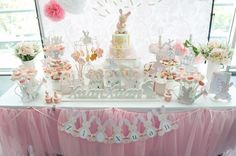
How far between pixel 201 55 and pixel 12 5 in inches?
78.4

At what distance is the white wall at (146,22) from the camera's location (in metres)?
1.99

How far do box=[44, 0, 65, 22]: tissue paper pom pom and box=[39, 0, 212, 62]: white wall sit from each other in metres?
0.12

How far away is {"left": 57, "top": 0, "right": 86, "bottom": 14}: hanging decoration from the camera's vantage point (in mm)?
1770

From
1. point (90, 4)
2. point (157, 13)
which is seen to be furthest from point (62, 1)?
point (157, 13)

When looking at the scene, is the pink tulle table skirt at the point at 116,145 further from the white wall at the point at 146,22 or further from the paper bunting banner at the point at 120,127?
the white wall at the point at 146,22

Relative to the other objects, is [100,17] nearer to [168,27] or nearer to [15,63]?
[168,27]

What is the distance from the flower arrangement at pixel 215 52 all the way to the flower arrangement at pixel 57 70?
92cm

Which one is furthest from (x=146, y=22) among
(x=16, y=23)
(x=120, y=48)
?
(x=16, y=23)

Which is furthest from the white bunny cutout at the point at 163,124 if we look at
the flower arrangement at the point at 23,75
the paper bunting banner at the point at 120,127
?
the flower arrangement at the point at 23,75

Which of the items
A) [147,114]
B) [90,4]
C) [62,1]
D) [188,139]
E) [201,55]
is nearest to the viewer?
[147,114]

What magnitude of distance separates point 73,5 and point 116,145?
112 centimetres

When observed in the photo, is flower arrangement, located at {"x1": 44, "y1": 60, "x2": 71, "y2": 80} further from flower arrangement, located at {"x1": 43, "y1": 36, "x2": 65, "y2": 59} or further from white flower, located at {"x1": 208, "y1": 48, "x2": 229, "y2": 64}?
white flower, located at {"x1": 208, "y1": 48, "x2": 229, "y2": 64}

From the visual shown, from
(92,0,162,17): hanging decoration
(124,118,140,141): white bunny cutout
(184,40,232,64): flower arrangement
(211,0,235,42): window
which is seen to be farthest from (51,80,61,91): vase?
(211,0,235,42): window

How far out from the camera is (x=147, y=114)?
139cm
